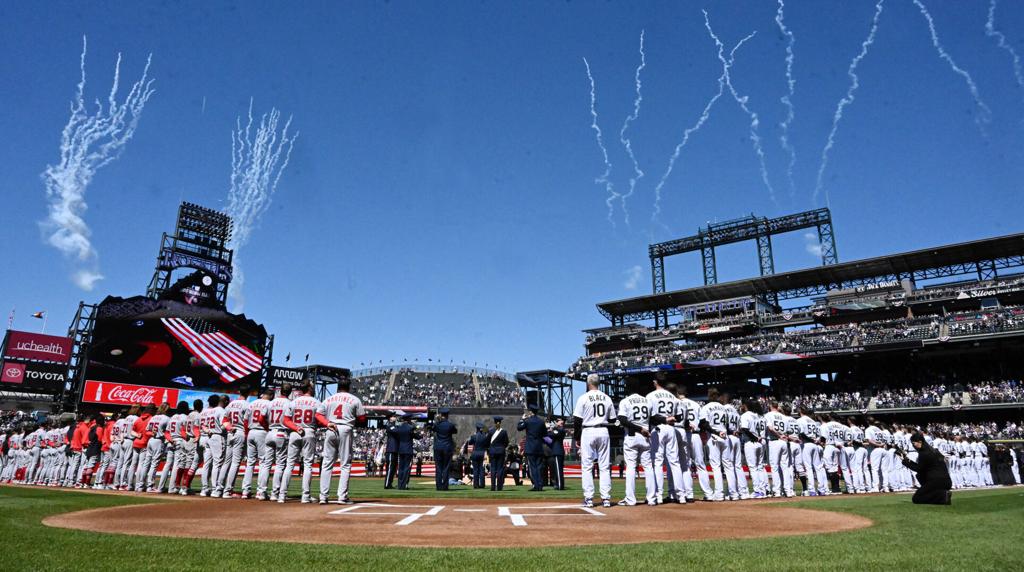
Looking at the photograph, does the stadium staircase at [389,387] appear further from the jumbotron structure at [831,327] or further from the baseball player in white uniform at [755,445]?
the baseball player in white uniform at [755,445]

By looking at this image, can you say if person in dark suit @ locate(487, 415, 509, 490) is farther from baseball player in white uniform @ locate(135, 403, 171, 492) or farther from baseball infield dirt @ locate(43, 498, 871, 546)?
baseball player in white uniform @ locate(135, 403, 171, 492)

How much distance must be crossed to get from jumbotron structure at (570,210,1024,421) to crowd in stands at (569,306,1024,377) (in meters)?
0.10

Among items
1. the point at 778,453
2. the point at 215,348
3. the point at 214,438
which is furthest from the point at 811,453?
the point at 215,348

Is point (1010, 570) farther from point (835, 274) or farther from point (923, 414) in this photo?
point (835, 274)

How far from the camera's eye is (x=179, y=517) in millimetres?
7949

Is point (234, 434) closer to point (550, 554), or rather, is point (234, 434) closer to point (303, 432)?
point (303, 432)

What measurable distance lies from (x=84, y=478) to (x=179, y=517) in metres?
11.2

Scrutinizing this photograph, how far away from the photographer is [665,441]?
10.6 m

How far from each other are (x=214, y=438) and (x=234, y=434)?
83cm

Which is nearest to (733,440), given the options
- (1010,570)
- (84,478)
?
(1010,570)

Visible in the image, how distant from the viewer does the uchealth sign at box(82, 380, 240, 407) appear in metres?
38.0

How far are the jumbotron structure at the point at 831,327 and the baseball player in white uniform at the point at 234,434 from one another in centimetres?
2846

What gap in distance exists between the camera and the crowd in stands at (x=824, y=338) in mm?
38312

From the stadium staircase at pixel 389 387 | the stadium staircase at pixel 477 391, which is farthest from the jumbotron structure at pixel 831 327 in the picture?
the stadium staircase at pixel 389 387
